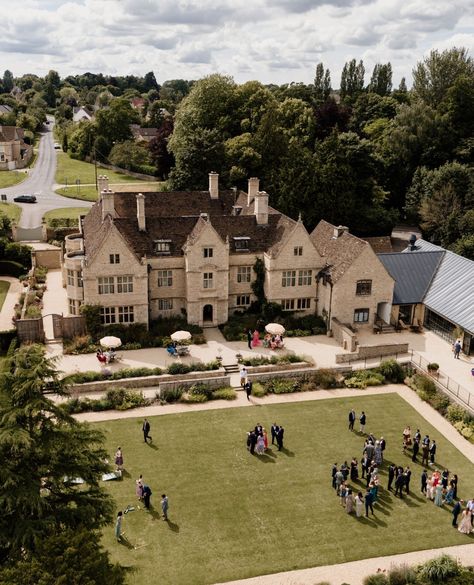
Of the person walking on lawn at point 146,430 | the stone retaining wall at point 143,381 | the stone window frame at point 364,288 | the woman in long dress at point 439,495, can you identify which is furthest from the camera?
the stone window frame at point 364,288

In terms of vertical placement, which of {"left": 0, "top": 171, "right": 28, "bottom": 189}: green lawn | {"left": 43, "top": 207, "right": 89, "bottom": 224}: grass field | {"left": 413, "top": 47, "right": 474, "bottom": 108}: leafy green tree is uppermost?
{"left": 413, "top": 47, "right": 474, "bottom": 108}: leafy green tree

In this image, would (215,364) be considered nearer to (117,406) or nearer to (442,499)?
(117,406)

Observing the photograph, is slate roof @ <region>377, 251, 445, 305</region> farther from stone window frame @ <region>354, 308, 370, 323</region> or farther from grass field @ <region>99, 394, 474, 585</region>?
grass field @ <region>99, 394, 474, 585</region>

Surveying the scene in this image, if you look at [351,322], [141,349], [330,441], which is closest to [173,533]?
[330,441]

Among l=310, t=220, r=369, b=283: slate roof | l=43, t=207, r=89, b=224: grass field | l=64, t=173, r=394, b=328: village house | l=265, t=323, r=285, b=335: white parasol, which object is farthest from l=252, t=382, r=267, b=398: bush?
l=43, t=207, r=89, b=224: grass field

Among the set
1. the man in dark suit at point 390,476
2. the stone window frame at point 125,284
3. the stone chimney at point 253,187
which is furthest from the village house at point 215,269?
the man in dark suit at point 390,476

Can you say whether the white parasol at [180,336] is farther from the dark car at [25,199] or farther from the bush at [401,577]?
the dark car at [25,199]
